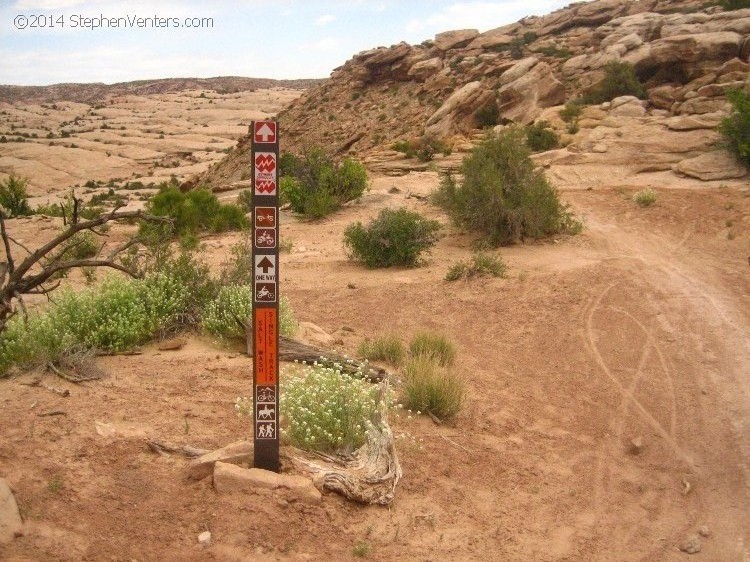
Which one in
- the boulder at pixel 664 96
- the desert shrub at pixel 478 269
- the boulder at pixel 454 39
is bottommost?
the desert shrub at pixel 478 269

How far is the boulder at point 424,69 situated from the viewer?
3838 cm

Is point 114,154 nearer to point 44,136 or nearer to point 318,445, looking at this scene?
point 44,136

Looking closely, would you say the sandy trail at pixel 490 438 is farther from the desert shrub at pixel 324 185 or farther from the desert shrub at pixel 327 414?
the desert shrub at pixel 324 185

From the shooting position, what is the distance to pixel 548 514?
17.3 ft

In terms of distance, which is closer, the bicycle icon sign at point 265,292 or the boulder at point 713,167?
the bicycle icon sign at point 265,292

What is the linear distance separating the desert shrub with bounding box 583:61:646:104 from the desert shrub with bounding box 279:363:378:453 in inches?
929

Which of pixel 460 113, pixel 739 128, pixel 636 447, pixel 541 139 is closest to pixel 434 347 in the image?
pixel 636 447

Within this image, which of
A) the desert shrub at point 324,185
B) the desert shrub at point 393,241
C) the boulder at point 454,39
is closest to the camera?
the desert shrub at point 393,241

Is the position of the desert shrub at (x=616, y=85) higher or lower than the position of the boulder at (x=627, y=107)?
higher

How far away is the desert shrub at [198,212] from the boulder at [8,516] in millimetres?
14033

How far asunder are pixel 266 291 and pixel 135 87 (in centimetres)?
10656

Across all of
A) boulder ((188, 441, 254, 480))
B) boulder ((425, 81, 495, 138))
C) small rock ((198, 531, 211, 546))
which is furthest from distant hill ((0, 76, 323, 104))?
small rock ((198, 531, 211, 546))

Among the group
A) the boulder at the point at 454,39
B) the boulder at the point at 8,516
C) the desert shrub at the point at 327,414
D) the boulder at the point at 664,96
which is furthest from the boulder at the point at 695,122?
the boulder at the point at 454,39

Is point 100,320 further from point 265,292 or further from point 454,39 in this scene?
point 454,39
